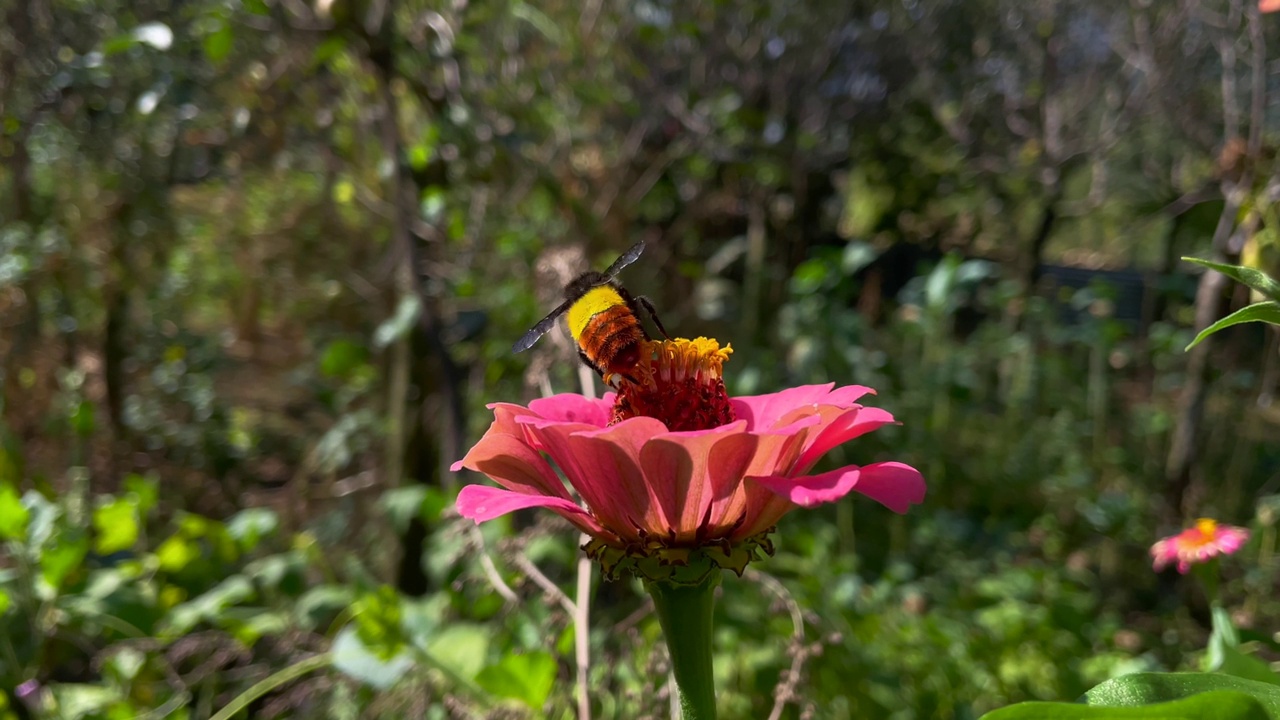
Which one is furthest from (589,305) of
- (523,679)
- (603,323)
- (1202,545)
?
(1202,545)

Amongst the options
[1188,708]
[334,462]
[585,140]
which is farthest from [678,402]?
[585,140]

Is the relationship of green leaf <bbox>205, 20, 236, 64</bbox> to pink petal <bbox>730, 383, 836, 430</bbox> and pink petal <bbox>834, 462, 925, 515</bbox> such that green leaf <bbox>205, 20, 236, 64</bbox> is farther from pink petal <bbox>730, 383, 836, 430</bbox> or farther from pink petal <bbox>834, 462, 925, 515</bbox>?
pink petal <bbox>834, 462, 925, 515</bbox>

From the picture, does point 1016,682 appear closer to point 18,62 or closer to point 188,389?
point 18,62

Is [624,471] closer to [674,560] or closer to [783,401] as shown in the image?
[674,560]

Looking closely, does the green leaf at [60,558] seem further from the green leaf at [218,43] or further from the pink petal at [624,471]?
the pink petal at [624,471]

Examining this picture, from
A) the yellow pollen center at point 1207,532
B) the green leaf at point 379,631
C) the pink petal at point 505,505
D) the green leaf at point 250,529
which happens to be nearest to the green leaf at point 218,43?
the green leaf at point 250,529

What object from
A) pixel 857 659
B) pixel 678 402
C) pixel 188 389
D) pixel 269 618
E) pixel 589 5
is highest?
pixel 589 5

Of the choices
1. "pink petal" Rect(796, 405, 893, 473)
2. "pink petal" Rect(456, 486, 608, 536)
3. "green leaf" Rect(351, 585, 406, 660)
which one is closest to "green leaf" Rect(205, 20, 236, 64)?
"green leaf" Rect(351, 585, 406, 660)
